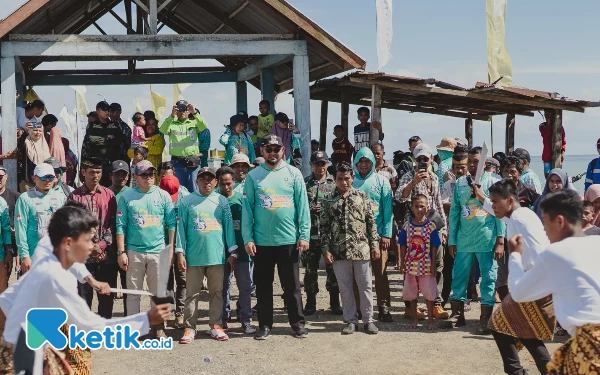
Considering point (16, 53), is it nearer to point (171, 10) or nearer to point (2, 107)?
point (2, 107)

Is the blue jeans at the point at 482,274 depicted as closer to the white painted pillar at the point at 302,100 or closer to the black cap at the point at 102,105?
the white painted pillar at the point at 302,100

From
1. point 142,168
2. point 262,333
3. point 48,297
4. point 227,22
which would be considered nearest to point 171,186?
point 142,168

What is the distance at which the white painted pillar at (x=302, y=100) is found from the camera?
11867 millimetres

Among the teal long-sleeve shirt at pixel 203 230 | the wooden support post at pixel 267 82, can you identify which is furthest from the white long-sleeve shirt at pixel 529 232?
the wooden support post at pixel 267 82

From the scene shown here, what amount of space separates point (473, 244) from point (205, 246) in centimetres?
306

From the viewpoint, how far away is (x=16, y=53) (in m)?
11.1

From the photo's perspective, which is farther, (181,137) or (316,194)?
(181,137)

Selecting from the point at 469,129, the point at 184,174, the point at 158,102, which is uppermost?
the point at 158,102

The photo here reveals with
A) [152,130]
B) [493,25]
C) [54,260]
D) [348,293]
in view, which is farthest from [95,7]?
[54,260]

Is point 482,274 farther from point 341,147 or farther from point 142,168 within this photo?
point 341,147

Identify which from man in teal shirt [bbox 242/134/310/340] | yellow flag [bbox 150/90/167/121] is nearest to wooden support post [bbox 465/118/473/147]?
yellow flag [bbox 150/90/167/121]

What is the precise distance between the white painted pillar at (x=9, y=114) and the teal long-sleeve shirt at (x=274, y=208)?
4.39m

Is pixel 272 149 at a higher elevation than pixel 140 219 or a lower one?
higher

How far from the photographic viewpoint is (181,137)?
12242mm
